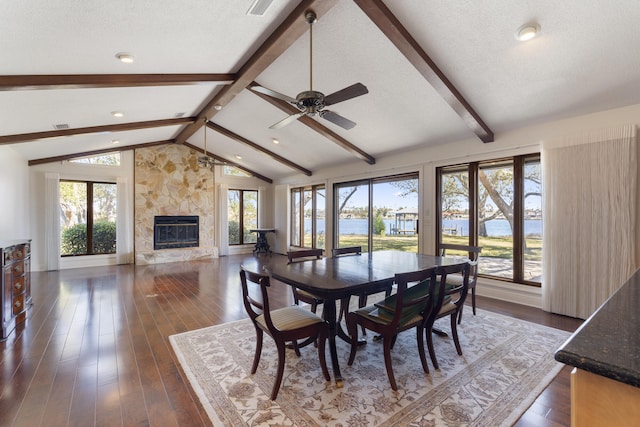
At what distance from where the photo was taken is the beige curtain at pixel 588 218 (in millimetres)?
3264

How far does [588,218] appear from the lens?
11.5ft

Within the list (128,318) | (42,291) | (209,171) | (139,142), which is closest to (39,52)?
(128,318)

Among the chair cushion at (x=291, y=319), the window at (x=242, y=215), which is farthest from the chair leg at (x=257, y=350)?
the window at (x=242, y=215)

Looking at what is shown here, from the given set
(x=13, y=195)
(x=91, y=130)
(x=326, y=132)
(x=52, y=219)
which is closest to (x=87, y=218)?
(x=52, y=219)

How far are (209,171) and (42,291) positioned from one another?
486 centimetres

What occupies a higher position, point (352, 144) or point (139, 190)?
point (352, 144)

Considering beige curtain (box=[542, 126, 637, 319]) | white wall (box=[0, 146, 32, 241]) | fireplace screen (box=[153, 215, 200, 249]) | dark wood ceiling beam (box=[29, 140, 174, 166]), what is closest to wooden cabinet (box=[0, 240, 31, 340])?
white wall (box=[0, 146, 32, 241])

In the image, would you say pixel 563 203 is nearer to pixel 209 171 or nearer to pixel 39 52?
pixel 39 52

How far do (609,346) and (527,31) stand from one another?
9.46 ft

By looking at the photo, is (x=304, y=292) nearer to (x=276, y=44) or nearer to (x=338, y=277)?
(x=338, y=277)

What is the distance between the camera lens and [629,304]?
989 mm

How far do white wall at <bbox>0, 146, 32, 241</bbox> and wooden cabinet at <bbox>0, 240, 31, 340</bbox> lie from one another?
6.35ft

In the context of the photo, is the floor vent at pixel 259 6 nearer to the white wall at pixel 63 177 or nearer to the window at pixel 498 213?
the window at pixel 498 213

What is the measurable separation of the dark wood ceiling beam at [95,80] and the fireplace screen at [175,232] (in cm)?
526
